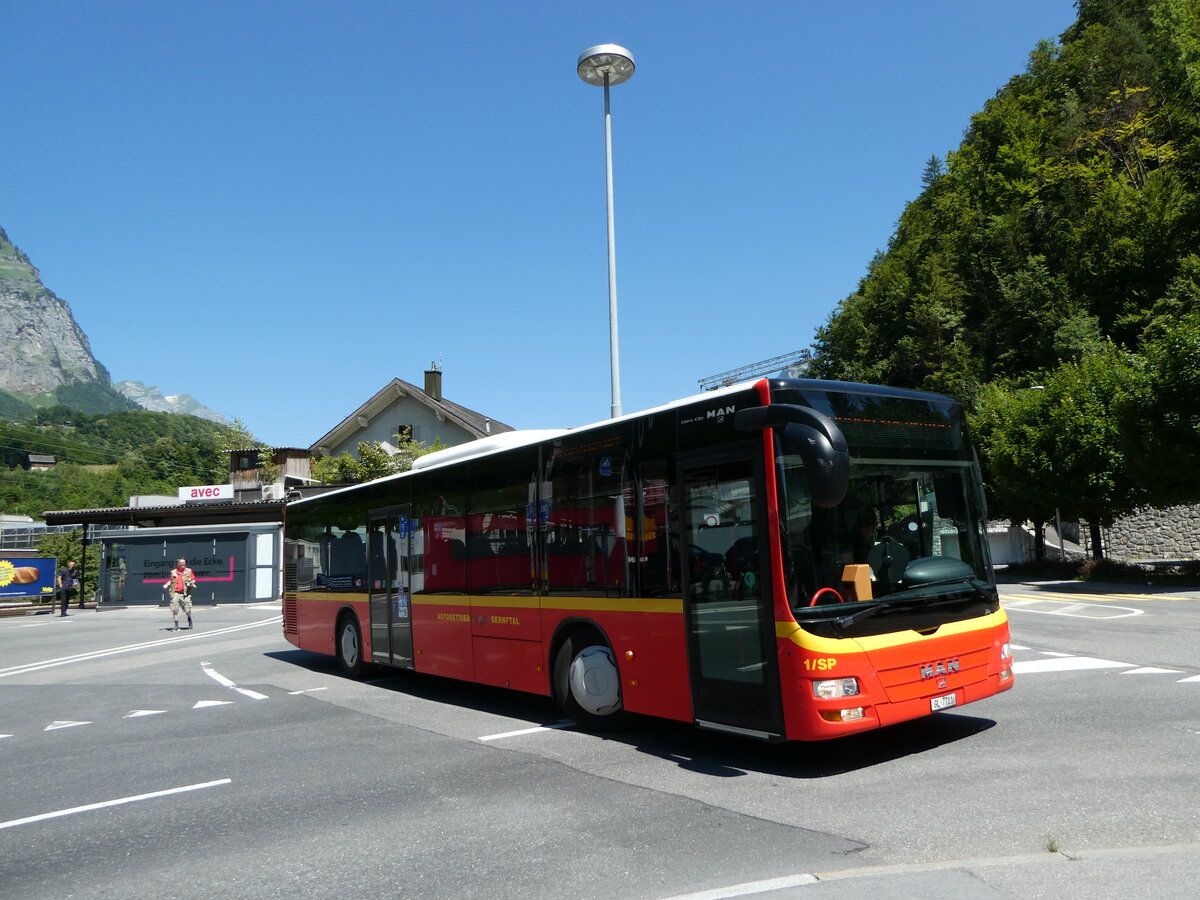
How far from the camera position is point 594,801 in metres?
6.16

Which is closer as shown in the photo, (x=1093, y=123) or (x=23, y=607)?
(x=23, y=607)

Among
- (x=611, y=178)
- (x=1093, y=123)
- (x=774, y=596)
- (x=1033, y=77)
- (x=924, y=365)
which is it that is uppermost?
(x=1033, y=77)

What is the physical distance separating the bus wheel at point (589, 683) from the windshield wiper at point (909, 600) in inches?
96.3

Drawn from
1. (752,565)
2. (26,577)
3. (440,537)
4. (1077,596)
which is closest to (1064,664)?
(752,565)

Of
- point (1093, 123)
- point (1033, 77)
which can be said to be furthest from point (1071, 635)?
point (1033, 77)

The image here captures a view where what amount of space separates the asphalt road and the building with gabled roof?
38.6 meters

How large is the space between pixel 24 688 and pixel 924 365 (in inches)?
1788

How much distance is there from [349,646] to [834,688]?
360 inches

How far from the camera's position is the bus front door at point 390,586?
11828 mm

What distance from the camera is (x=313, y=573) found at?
15.0 metres

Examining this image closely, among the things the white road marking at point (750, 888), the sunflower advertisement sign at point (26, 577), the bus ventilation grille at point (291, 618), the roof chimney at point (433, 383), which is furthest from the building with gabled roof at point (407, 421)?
the white road marking at point (750, 888)

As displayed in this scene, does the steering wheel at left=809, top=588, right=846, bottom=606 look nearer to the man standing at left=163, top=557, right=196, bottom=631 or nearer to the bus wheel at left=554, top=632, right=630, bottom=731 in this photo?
the bus wheel at left=554, top=632, right=630, bottom=731

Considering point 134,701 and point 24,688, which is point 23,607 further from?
point 134,701

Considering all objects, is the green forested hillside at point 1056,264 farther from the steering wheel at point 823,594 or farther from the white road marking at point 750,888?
the white road marking at point 750,888
